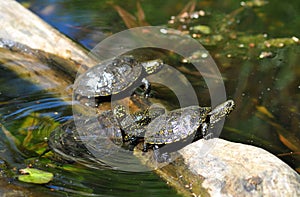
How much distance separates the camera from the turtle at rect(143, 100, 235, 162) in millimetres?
3619

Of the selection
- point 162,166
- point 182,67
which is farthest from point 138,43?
point 162,166

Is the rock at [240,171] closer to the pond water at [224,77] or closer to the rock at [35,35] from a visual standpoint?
the pond water at [224,77]

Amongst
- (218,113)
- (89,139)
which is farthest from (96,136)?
(218,113)

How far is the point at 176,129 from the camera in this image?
3.65m

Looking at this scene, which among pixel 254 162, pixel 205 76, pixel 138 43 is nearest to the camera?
pixel 254 162

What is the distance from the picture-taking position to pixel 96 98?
14.8 ft

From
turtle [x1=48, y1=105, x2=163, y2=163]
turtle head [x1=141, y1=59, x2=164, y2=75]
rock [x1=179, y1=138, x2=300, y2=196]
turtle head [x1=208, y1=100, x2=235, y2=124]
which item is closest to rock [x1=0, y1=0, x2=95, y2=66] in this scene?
turtle head [x1=141, y1=59, x2=164, y2=75]

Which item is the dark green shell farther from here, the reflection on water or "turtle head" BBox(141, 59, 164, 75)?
"turtle head" BBox(141, 59, 164, 75)

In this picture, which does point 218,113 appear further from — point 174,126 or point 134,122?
point 134,122

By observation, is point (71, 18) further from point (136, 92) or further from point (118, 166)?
point (118, 166)

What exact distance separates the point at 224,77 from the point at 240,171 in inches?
85.7

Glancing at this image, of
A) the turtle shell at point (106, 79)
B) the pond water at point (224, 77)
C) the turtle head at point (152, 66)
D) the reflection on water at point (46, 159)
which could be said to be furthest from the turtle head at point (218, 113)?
the turtle head at point (152, 66)

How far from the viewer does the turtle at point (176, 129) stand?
362 centimetres

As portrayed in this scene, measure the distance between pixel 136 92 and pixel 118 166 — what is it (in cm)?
107
